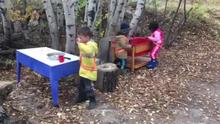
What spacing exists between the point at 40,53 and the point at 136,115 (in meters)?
2.08

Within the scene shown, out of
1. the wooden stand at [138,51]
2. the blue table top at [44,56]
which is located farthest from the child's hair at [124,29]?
the blue table top at [44,56]

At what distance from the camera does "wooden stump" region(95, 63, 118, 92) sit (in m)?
6.67

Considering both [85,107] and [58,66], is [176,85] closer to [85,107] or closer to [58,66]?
[85,107]

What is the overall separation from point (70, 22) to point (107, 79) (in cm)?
135

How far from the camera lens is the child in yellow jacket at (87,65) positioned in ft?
19.4

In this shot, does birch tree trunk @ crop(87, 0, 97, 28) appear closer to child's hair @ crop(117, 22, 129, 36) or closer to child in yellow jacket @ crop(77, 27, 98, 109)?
child's hair @ crop(117, 22, 129, 36)

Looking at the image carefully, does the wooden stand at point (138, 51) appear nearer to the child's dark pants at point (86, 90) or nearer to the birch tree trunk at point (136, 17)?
the birch tree trunk at point (136, 17)

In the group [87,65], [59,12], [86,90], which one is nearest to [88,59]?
[87,65]

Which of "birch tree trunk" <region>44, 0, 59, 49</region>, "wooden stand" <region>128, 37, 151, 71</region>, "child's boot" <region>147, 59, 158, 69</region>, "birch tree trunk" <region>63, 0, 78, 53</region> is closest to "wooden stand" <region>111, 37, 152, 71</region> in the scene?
"wooden stand" <region>128, 37, 151, 71</region>

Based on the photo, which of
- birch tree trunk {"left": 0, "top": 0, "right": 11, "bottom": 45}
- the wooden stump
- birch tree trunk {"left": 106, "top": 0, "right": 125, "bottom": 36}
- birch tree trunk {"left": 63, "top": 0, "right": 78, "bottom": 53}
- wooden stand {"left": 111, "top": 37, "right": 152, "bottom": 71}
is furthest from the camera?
birch tree trunk {"left": 106, "top": 0, "right": 125, "bottom": 36}

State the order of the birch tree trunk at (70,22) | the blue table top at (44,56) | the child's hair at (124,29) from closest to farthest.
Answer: the blue table top at (44,56) < the birch tree trunk at (70,22) < the child's hair at (124,29)

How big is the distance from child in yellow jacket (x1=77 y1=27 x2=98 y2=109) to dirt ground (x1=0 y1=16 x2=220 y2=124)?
17cm

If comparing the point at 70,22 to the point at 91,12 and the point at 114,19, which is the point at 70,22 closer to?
the point at 91,12

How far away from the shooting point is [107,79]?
6672 millimetres
